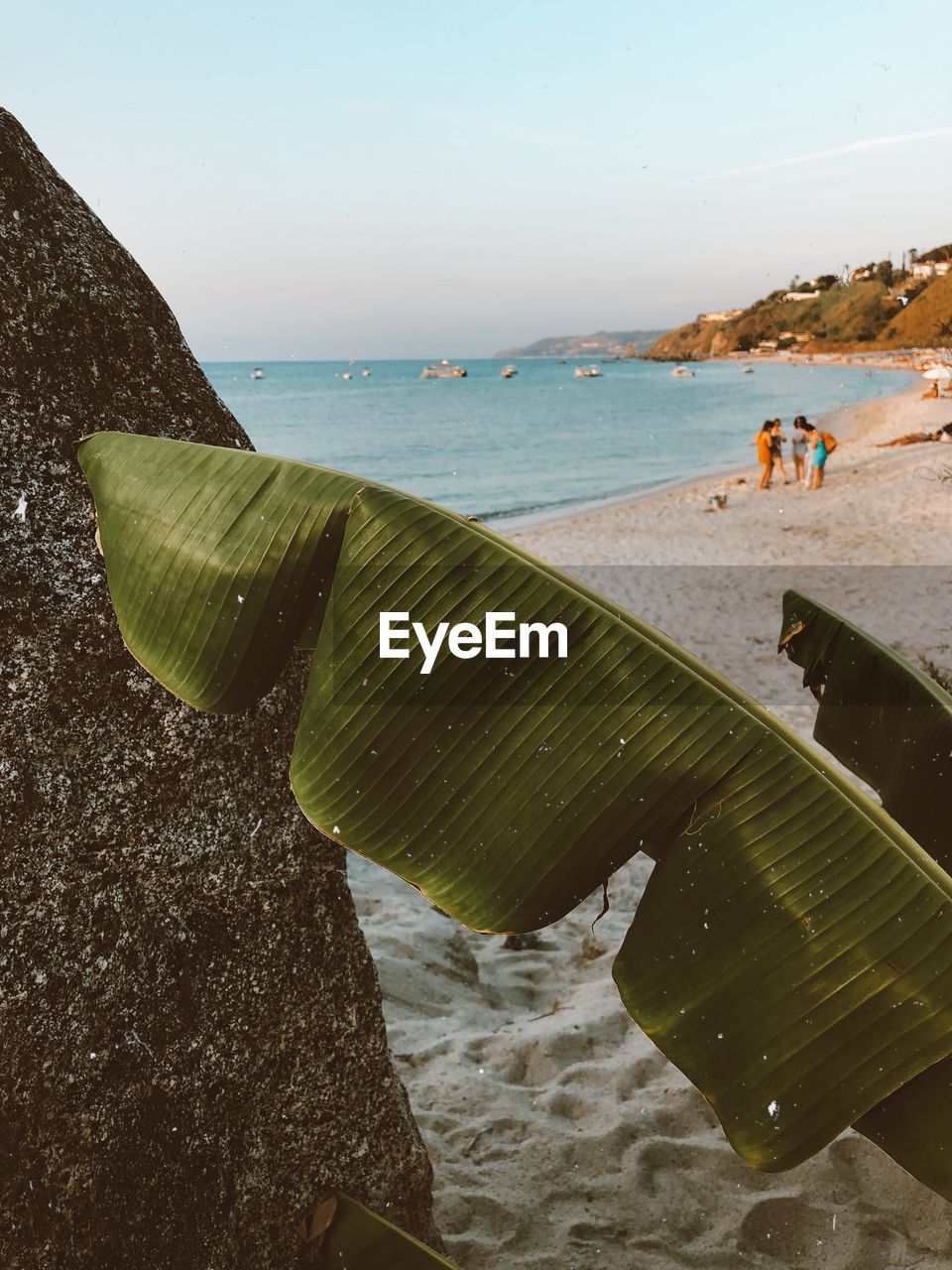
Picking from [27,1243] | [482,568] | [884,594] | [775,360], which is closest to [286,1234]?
[27,1243]

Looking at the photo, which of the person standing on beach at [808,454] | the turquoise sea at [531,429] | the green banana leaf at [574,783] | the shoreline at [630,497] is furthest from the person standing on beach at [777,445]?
the green banana leaf at [574,783]

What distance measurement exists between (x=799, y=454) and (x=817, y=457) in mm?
1807

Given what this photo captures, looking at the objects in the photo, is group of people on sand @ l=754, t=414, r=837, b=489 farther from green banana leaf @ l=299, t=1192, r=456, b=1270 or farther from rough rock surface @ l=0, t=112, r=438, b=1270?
green banana leaf @ l=299, t=1192, r=456, b=1270

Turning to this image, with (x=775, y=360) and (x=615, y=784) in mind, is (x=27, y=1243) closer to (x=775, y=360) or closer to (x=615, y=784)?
(x=615, y=784)

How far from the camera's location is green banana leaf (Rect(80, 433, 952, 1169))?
1240 mm

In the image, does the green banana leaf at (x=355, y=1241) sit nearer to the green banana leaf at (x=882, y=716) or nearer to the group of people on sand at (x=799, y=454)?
the green banana leaf at (x=882, y=716)

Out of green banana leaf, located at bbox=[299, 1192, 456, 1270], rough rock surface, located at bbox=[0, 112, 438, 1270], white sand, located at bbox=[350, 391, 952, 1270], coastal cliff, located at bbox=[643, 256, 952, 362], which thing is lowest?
white sand, located at bbox=[350, 391, 952, 1270]

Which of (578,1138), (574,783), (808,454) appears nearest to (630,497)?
(808,454)

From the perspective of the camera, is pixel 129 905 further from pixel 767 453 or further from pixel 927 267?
pixel 927 267

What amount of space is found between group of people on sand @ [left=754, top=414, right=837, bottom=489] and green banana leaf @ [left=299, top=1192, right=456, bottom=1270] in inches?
799

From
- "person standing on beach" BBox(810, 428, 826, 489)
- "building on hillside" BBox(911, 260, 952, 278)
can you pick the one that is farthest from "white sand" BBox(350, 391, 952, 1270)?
"building on hillside" BBox(911, 260, 952, 278)

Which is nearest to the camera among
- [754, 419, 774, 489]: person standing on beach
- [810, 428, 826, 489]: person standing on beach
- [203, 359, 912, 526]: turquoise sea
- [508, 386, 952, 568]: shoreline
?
[508, 386, 952, 568]: shoreline

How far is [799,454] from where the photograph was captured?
22.4 metres

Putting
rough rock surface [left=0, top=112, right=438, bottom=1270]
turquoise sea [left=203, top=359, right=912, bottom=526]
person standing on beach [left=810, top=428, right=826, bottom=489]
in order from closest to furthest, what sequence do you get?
rough rock surface [left=0, top=112, right=438, bottom=1270]
person standing on beach [left=810, top=428, right=826, bottom=489]
turquoise sea [left=203, top=359, right=912, bottom=526]
